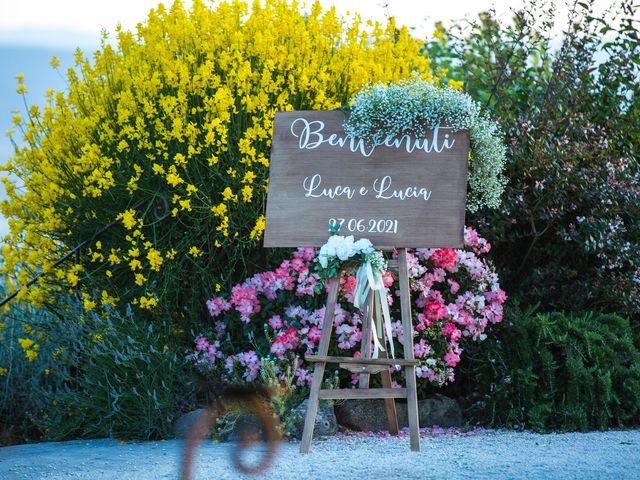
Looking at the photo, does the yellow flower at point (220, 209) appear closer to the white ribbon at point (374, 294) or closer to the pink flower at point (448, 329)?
the white ribbon at point (374, 294)

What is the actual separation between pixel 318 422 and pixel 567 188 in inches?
106

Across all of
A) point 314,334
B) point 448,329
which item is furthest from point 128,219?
point 448,329

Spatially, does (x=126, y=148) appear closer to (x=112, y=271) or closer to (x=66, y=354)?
(x=112, y=271)

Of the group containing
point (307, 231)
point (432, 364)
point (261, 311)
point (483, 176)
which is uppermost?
point (483, 176)

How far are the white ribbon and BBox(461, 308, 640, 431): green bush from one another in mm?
1118

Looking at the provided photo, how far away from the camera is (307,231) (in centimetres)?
487

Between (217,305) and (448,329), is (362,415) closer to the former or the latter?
(448,329)

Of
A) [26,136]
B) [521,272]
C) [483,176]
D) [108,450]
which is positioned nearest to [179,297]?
[108,450]

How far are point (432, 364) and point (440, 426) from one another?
18.6 inches

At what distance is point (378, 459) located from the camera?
14.2 feet

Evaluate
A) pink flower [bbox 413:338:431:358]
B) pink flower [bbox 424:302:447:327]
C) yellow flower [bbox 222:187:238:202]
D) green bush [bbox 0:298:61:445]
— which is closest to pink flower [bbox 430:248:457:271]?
pink flower [bbox 424:302:447:327]

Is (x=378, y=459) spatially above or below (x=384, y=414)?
below

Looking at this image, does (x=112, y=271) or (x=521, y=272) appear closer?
(x=112, y=271)

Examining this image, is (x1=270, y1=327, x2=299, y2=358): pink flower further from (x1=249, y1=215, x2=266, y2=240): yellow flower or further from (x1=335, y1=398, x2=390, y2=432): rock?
(x1=249, y1=215, x2=266, y2=240): yellow flower
